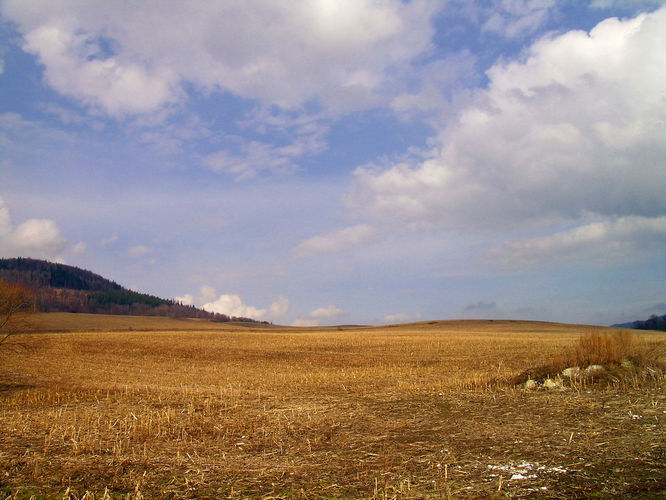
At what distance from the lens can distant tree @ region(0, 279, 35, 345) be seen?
31250 millimetres

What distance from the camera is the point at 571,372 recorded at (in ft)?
62.4

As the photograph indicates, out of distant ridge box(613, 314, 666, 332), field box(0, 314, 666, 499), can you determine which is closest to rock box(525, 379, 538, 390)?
field box(0, 314, 666, 499)

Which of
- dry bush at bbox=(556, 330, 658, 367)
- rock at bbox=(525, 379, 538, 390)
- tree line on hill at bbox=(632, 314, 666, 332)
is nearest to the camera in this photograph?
rock at bbox=(525, 379, 538, 390)

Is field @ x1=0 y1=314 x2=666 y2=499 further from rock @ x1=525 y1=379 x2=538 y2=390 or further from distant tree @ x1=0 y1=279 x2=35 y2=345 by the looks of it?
distant tree @ x1=0 y1=279 x2=35 y2=345

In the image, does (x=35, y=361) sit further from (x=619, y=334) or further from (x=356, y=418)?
(x=619, y=334)

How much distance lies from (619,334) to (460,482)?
60.1 feet

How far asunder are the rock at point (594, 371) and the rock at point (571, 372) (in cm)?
32

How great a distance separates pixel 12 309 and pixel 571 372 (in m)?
34.1

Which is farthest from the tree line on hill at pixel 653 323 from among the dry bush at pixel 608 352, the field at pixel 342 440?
the field at pixel 342 440

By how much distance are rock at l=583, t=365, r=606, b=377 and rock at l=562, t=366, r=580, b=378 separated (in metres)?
0.32

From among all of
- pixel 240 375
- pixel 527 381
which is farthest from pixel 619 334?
pixel 240 375

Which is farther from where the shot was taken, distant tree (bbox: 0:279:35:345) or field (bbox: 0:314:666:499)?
distant tree (bbox: 0:279:35:345)

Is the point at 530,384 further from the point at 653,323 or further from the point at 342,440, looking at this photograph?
the point at 653,323

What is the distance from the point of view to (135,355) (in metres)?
46.7
